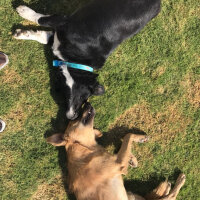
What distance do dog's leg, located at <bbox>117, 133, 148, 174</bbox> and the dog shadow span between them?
0.24 metres

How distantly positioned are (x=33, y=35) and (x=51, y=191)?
10.9 feet

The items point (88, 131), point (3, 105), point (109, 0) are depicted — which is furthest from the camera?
point (3, 105)

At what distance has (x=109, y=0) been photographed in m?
4.54

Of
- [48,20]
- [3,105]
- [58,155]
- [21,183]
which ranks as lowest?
[21,183]

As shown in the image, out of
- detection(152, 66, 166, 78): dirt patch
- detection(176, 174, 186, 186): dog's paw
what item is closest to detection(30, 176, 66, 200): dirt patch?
detection(176, 174, 186, 186): dog's paw

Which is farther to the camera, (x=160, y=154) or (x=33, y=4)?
(x=160, y=154)

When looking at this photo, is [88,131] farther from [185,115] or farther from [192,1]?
[192,1]

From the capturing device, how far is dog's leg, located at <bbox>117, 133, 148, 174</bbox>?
5.21m

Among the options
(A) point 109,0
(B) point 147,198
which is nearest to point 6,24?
(A) point 109,0

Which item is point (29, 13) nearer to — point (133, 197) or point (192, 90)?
point (192, 90)

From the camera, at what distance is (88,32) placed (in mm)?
4531

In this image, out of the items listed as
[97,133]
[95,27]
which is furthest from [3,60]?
[97,133]

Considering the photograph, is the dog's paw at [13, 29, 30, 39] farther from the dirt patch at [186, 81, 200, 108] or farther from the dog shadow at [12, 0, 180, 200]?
the dirt patch at [186, 81, 200, 108]

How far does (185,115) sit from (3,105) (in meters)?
4.05
